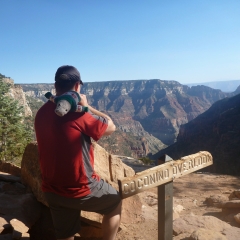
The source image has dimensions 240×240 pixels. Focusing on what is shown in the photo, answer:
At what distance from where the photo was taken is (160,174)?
2311 mm

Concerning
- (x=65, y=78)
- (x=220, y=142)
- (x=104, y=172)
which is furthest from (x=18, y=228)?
(x=220, y=142)

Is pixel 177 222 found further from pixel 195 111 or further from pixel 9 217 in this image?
pixel 195 111

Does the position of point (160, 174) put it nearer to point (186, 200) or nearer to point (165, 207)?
point (165, 207)

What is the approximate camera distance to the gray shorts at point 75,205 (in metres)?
1.96

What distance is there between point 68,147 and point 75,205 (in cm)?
49

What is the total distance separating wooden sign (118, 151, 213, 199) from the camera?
2.13 metres

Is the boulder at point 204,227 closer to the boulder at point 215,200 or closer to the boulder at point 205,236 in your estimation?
the boulder at point 205,236

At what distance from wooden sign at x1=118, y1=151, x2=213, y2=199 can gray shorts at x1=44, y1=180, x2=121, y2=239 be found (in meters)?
0.12

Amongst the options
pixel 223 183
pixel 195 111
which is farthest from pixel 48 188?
pixel 195 111

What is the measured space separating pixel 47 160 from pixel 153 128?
160 metres

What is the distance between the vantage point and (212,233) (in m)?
3.09

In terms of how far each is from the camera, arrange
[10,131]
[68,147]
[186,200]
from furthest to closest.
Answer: [10,131], [186,200], [68,147]

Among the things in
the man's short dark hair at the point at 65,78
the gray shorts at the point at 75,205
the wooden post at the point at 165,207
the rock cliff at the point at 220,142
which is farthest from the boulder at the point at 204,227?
the rock cliff at the point at 220,142

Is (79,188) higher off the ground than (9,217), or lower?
higher
